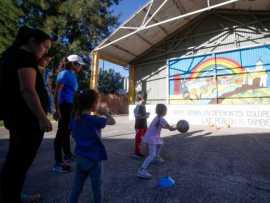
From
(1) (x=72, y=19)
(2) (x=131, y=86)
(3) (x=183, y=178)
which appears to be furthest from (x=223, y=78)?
(1) (x=72, y=19)

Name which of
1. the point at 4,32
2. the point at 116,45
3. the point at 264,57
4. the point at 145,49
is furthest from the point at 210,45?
the point at 4,32

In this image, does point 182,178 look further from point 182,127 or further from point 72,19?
point 72,19

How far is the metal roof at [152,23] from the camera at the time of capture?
12461 millimetres

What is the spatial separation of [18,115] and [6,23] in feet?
48.2

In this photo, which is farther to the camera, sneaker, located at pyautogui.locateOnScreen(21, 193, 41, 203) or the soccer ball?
the soccer ball

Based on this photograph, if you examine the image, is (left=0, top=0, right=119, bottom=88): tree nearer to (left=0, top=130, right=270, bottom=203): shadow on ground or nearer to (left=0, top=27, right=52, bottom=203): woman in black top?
(left=0, top=130, right=270, bottom=203): shadow on ground

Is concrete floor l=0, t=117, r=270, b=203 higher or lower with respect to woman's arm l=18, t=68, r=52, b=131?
lower

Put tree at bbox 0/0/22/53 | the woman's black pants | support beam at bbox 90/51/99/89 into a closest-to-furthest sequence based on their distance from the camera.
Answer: the woman's black pants < tree at bbox 0/0/22/53 < support beam at bbox 90/51/99/89

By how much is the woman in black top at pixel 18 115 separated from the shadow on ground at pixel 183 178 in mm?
692

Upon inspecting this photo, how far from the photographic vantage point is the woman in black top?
1830 millimetres

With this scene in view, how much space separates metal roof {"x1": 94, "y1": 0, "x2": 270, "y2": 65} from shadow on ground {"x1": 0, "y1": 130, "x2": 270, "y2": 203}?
8324mm

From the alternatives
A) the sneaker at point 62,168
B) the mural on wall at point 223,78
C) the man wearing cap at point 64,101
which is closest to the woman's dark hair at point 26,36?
the man wearing cap at point 64,101

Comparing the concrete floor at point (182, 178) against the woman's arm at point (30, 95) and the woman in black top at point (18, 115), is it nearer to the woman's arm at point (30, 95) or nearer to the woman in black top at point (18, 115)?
the woman in black top at point (18, 115)

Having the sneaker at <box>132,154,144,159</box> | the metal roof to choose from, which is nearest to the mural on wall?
the metal roof
